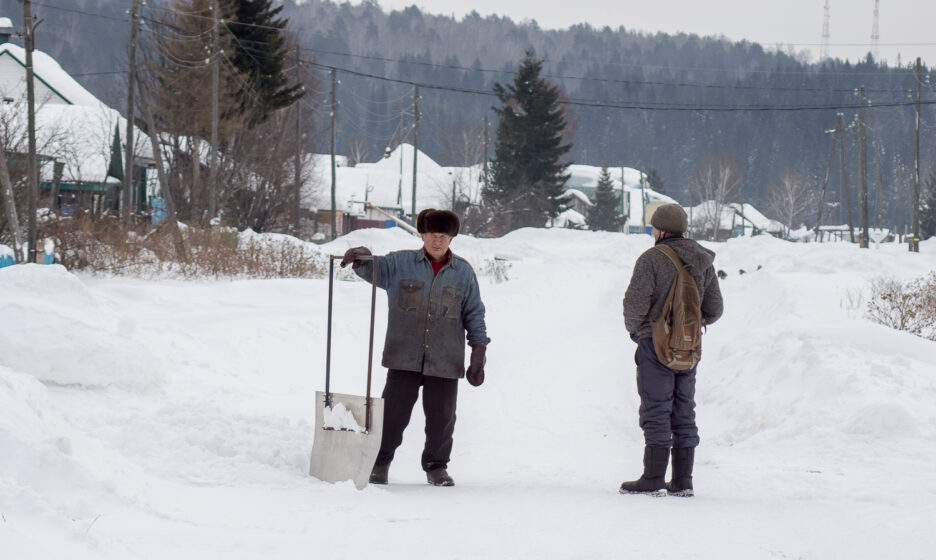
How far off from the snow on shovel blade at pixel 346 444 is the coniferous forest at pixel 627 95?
347 feet

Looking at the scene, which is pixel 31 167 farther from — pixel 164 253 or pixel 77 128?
pixel 77 128

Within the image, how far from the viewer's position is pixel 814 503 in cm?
514

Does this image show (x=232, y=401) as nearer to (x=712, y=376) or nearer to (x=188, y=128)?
(x=712, y=376)

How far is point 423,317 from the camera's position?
5660 mm

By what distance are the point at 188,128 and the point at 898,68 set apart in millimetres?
132648

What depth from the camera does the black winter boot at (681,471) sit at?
217 inches

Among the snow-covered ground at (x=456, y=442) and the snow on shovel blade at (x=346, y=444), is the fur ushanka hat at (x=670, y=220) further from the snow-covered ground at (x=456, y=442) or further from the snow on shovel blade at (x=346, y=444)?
the snow on shovel blade at (x=346, y=444)

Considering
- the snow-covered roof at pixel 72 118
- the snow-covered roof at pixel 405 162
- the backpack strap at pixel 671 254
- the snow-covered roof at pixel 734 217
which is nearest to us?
the backpack strap at pixel 671 254

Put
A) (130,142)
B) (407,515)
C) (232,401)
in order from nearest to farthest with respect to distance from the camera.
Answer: (407,515) → (232,401) → (130,142)

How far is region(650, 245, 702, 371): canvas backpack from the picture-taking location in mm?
5379

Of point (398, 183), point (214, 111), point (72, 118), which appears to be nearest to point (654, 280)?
point (214, 111)

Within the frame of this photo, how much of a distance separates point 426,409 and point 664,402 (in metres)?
1.39

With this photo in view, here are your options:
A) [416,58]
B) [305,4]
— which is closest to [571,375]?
[416,58]

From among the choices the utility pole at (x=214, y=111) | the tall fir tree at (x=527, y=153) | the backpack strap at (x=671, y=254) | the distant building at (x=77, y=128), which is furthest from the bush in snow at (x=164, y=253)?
the tall fir tree at (x=527, y=153)
